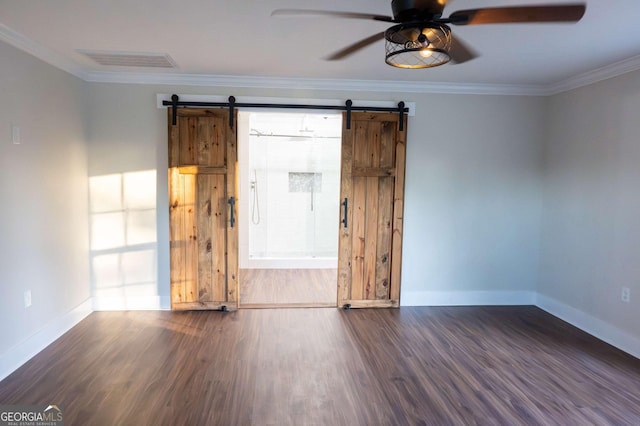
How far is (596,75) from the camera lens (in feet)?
11.7

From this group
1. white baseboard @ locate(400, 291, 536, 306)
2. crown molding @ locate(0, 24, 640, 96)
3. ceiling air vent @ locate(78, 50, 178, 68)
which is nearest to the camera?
ceiling air vent @ locate(78, 50, 178, 68)

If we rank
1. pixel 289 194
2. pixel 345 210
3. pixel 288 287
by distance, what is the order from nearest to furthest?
pixel 345 210 → pixel 288 287 → pixel 289 194

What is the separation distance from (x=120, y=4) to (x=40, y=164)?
1568 mm

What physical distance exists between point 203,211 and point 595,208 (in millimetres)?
3848

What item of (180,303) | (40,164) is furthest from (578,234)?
(40,164)

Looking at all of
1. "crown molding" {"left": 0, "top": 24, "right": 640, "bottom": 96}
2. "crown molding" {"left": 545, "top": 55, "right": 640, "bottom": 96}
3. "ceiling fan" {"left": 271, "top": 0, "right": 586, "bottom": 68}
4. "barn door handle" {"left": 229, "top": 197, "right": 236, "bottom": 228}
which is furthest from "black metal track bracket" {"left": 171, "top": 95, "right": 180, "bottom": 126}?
"crown molding" {"left": 545, "top": 55, "right": 640, "bottom": 96}

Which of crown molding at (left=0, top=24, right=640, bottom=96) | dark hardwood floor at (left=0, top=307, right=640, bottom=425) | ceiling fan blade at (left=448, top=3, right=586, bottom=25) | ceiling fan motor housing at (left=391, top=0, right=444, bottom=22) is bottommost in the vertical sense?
dark hardwood floor at (left=0, top=307, right=640, bottom=425)

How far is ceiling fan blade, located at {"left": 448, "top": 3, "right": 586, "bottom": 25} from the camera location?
5.84 ft

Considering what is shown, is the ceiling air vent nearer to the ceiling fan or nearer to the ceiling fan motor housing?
the ceiling fan

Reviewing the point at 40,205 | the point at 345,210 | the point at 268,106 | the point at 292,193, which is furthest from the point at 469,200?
the point at 40,205

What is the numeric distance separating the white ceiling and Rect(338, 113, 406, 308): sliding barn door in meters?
0.64

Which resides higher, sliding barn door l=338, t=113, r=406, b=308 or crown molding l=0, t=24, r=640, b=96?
crown molding l=0, t=24, r=640, b=96

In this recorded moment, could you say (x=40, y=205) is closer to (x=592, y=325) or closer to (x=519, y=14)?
(x=519, y=14)

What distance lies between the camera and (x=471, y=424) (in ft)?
7.38
